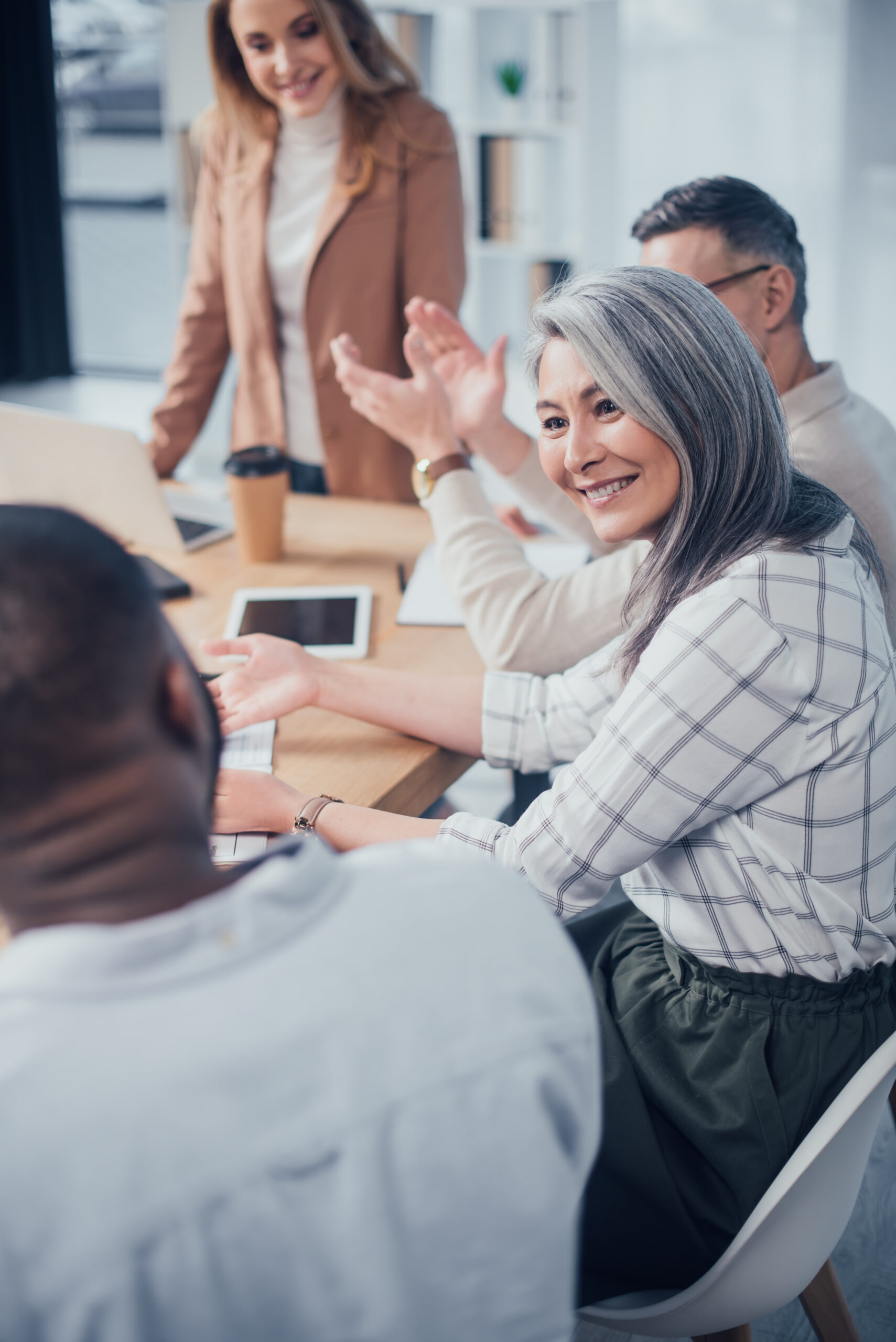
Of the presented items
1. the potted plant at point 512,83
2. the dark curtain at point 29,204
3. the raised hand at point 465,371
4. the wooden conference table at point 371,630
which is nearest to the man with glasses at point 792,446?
the wooden conference table at point 371,630

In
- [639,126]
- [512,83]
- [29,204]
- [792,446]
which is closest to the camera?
[792,446]

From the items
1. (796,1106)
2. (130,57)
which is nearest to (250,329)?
(796,1106)

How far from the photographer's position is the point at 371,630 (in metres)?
1.65

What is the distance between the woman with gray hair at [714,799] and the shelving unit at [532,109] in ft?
9.33

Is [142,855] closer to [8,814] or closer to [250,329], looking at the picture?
[8,814]

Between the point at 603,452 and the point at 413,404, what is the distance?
1.89 feet

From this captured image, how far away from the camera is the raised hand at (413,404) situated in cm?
165

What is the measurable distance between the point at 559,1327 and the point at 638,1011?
52 centimetres

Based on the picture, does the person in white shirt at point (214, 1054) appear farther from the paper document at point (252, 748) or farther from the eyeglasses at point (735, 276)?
the eyeglasses at point (735, 276)

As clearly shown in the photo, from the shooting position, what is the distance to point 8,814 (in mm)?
514

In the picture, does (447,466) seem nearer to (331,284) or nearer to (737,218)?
(737,218)

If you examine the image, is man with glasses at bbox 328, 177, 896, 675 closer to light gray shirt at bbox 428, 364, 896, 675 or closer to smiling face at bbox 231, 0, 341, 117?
light gray shirt at bbox 428, 364, 896, 675

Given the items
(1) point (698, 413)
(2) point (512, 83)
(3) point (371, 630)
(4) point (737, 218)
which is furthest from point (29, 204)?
(1) point (698, 413)

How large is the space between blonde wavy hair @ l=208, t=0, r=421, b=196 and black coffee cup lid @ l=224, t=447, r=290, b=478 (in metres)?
0.68
